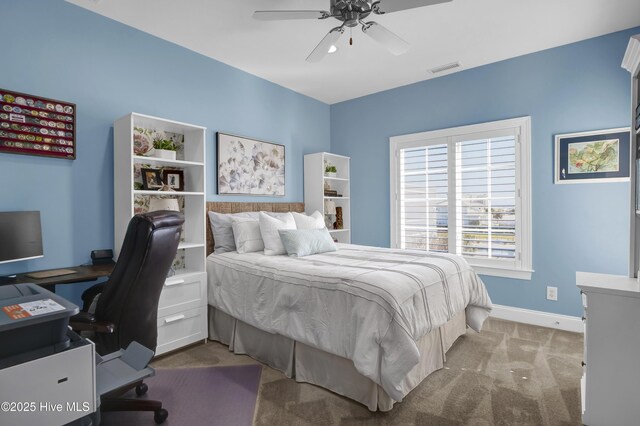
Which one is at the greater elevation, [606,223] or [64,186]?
[64,186]

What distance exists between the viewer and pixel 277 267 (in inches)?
105

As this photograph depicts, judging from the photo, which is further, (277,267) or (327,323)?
(277,267)

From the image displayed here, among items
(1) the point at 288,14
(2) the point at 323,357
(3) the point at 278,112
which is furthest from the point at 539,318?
(3) the point at 278,112

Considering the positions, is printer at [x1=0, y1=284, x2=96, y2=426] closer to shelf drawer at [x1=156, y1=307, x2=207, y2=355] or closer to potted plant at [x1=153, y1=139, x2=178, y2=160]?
shelf drawer at [x1=156, y1=307, x2=207, y2=355]

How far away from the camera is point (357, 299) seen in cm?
208

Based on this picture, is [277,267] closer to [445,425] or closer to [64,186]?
[445,425]

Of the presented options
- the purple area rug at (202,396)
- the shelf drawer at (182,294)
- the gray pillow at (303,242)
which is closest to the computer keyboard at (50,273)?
the shelf drawer at (182,294)

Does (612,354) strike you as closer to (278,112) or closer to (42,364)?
(42,364)

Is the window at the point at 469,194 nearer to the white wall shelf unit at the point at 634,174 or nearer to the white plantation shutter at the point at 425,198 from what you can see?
the white plantation shutter at the point at 425,198

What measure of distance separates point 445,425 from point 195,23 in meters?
3.50

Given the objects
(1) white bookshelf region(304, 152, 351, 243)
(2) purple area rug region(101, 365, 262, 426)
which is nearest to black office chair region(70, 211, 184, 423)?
(2) purple area rug region(101, 365, 262, 426)

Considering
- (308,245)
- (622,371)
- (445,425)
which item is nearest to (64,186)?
(308,245)

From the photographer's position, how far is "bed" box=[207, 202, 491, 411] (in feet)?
6.42

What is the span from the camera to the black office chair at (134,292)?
5.61 ft
